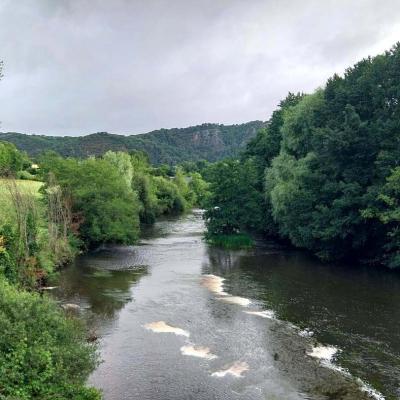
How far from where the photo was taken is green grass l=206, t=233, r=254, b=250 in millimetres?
56250

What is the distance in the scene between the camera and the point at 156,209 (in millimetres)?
89750

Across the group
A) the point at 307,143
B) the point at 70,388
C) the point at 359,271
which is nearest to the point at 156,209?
the point at 307,143

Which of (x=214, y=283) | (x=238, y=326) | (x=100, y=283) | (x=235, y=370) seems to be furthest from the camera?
(x=214, y=283)

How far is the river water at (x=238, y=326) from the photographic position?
66.4ft

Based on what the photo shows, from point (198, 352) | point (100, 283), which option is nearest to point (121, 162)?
point (100, 283)

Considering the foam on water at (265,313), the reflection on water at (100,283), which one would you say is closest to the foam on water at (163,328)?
the reflection on water at (100,283)

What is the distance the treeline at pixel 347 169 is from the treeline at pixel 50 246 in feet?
47.3

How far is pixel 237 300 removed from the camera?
1296 inches

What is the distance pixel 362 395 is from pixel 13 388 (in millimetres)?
12973

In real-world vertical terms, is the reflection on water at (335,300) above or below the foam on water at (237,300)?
below

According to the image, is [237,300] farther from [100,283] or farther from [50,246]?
[50,246]

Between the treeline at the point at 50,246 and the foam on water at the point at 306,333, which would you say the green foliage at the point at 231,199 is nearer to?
the treeline at the point at 50,246

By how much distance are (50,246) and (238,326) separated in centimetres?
2097

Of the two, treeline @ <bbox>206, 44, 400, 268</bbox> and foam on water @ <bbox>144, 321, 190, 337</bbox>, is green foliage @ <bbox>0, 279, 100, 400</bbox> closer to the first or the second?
foam on water @ <bbox>144, 321, 190, 337</bbox>
